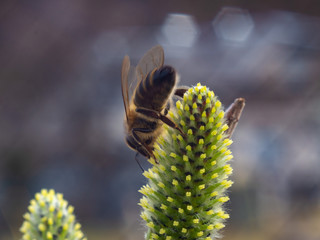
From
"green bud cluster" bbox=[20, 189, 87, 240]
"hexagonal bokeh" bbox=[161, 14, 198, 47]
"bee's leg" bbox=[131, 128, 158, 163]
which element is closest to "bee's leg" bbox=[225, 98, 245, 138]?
"bee's leg" bbox=[131, 128, 158, 163]

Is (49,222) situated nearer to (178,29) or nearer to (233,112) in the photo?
(233,112)

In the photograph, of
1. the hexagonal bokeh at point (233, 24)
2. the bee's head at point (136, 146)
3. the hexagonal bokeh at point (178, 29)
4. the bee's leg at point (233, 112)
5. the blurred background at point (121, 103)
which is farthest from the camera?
the hexagonal bokeh at point (233, 24)

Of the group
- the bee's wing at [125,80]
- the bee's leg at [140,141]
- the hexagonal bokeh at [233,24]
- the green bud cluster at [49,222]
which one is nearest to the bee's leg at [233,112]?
the bee's leg at [140,141]

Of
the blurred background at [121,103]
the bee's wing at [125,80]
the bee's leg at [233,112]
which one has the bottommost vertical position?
the bee's leg at [233,112]

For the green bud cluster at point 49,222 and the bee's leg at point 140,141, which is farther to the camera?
the bee's leg at point 140,141

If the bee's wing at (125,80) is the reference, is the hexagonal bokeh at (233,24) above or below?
above

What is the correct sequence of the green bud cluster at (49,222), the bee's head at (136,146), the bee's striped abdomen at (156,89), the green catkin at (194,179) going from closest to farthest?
the green bud cluster at (49,222), the green catkin at (194,179), the bee's striped abdomen at (156,89), the bee's head at (136,146)

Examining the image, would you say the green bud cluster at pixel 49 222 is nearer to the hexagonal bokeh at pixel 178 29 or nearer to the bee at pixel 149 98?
the bee at pixel 149 98

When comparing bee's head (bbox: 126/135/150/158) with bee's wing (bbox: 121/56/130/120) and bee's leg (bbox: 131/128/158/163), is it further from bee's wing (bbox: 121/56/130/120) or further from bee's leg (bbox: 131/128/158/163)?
bee's wing (bbox: 121/56/130/120)
